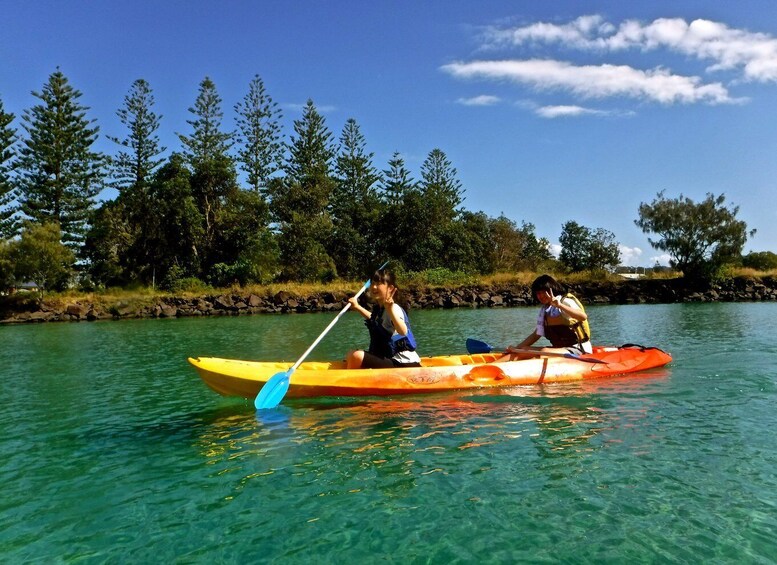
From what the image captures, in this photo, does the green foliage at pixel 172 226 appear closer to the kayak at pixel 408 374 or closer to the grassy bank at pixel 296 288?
the grassy bank at pixel 296 288

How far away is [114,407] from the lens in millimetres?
7055

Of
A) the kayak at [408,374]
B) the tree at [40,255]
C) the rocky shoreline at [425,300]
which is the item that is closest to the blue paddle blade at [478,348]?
the kayak at [408,374]

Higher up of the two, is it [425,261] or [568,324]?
[425,261]

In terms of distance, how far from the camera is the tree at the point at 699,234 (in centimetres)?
3347

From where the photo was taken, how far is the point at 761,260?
4088 centimetres

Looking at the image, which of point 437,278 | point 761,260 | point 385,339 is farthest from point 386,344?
point 761,260

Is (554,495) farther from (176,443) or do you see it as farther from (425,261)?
(425,261)

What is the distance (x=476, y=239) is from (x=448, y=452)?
34324 mm

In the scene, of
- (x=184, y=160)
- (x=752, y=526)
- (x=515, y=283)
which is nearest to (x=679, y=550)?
(x=752, y=526)

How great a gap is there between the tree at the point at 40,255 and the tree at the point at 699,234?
31047 mm

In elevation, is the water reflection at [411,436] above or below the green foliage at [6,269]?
below

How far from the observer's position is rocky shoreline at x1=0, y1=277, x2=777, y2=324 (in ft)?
87.5

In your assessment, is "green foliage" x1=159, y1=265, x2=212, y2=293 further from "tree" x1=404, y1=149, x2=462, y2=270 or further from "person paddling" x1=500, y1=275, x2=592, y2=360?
"person paddling" x1=500, y1=275, x2=592, y2=360

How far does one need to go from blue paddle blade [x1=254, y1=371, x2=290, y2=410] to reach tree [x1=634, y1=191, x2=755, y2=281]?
105 ft
